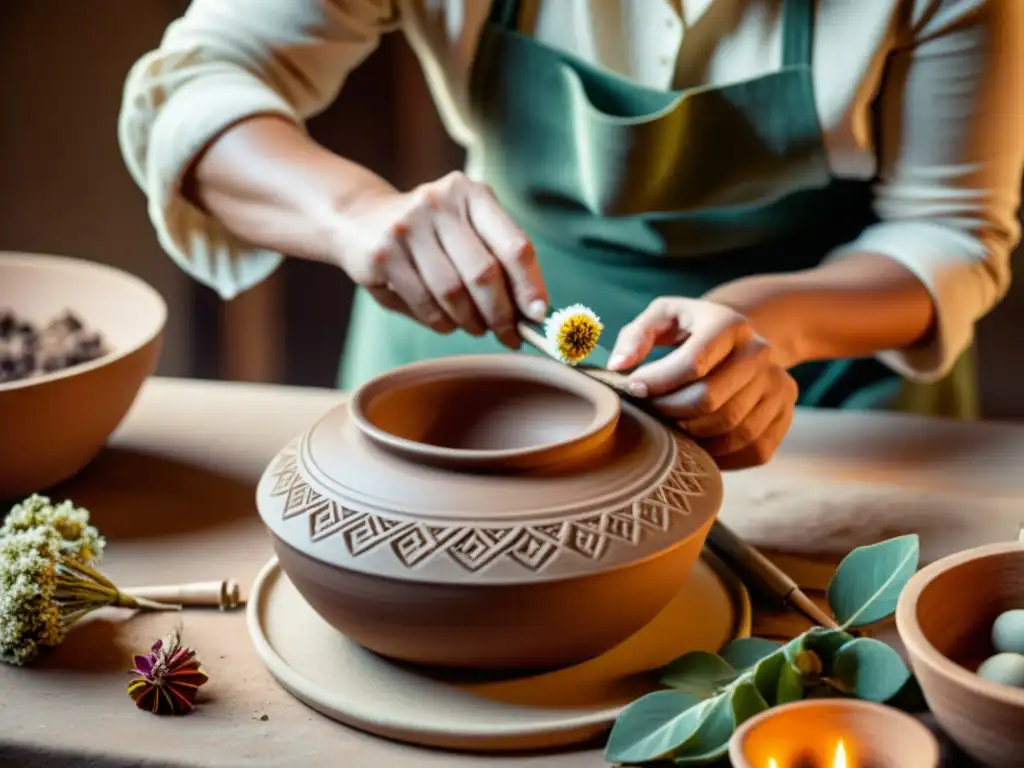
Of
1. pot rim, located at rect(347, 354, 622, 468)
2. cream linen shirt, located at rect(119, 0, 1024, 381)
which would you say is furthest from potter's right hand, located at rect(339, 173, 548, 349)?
cream linen shirt, located at rect(119, 0, 1024, 381)

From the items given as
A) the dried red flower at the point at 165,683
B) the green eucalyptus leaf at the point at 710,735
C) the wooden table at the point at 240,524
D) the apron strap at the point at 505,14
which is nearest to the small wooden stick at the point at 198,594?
the wooden table at the point at 240,524

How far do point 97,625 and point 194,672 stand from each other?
157mm

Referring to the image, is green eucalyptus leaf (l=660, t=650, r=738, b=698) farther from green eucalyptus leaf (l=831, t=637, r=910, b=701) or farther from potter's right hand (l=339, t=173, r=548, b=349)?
potter's right hand (l=339, t=173, r=548, b=349)

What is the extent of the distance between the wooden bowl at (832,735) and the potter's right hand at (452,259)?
44cm

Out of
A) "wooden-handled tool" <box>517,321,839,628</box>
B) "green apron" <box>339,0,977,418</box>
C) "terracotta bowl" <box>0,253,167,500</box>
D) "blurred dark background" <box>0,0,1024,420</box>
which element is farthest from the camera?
"blurred dark background" <box>0,0,1024,420</box>

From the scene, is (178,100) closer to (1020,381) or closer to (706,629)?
(706,629)

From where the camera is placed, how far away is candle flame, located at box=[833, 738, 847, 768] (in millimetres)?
738

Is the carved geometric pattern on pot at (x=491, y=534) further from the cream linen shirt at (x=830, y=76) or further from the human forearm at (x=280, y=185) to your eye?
the cream linen shirt at (x=830, y=76)

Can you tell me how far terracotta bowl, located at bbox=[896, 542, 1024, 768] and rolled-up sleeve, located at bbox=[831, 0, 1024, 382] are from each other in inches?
23.0

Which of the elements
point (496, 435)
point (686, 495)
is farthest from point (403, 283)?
point (686, 495)

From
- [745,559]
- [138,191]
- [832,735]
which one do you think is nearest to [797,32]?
[745,559]

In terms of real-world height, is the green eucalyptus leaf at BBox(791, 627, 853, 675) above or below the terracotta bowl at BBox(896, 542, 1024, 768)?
below

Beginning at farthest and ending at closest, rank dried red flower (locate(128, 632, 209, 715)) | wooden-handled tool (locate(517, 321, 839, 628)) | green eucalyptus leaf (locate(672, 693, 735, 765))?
wooden-handled tool (locate(517, 321, 839, 628))
dried red flower (locate(128, 632, 209, 715))
green eucalyptus leaf (locate(672, 693, 735, 765))

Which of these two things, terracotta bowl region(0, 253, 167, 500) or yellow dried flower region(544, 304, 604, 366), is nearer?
yellow dried flower region(544, 304, 604, 366)
